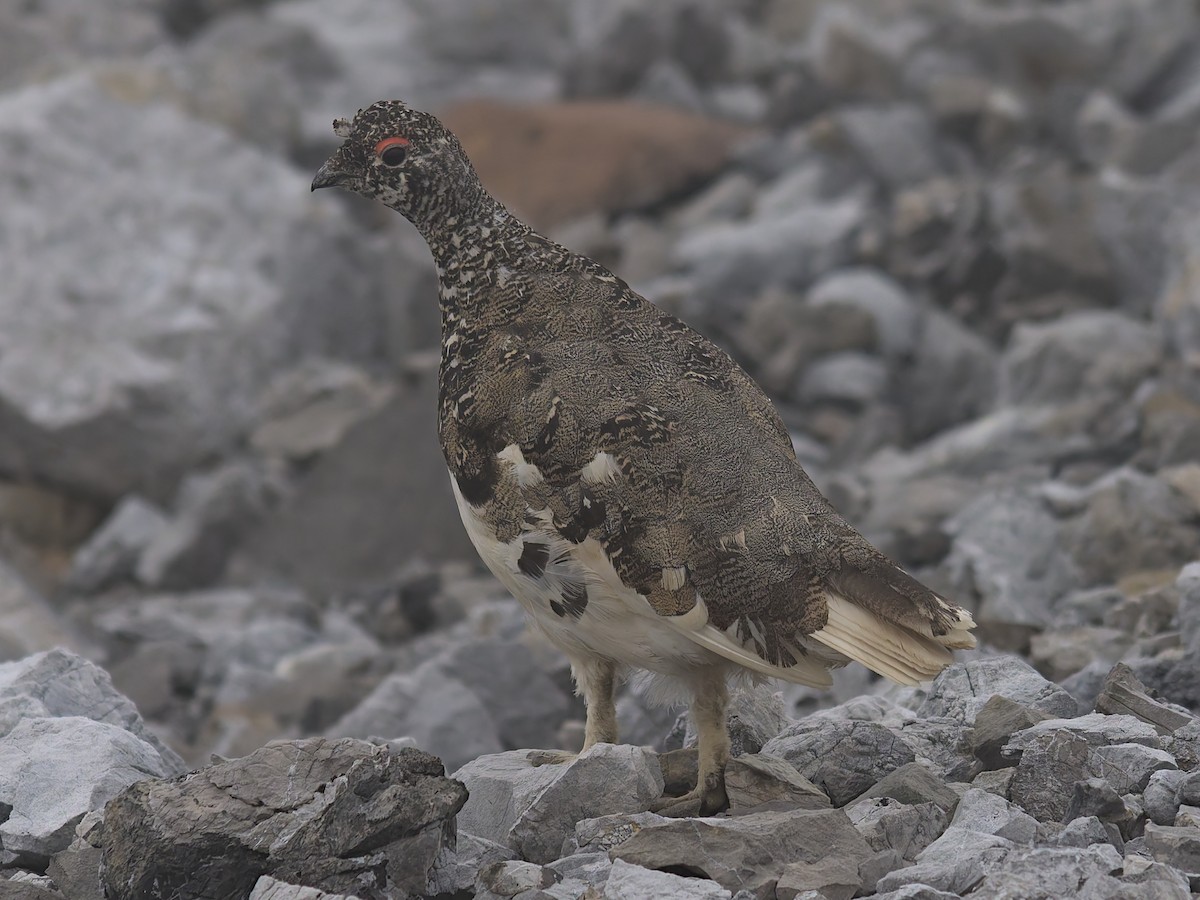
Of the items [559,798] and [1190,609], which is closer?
[559,798]

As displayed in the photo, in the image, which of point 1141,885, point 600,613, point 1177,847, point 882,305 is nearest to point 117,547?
point 882,305

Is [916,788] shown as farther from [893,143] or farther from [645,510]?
[893,143]

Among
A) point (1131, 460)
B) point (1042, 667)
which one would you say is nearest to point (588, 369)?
point (1042, 667)

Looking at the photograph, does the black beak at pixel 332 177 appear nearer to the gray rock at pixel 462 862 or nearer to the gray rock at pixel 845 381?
the gray rock at pixel 462 862

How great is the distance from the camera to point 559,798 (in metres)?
5.32

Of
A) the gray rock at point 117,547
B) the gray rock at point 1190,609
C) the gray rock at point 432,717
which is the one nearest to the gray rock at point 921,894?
the gray rock at point 1190,609

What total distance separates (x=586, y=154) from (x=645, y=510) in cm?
1184

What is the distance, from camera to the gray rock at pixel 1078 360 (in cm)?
1173

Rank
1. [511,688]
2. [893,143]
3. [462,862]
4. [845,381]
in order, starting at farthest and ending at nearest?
[893,143] → [845,381] → [511,688] → [462,862]

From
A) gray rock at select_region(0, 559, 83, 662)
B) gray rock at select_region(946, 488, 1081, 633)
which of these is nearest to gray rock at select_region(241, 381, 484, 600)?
gray rock at select_region(0, 559, 83, 662)

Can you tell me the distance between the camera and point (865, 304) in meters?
13.9

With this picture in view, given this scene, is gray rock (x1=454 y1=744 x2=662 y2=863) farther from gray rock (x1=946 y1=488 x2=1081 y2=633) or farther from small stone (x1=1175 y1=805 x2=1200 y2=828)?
gray rock (x1=946 y1=488 x2=1081 y2=633)

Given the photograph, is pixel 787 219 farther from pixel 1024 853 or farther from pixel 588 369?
pixel 1024 853

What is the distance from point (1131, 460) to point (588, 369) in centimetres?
557
